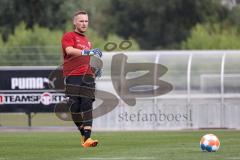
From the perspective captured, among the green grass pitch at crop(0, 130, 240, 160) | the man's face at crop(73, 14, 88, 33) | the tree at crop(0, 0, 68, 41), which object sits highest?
the man's face at crop(73, 14, 88, 33)

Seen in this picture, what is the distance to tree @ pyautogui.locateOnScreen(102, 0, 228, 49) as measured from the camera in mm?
84625

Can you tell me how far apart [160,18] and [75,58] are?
71.7 m

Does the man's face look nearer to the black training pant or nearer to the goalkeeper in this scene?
the goalkeeper

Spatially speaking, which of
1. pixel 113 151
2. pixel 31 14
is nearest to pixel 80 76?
pixel 113 151

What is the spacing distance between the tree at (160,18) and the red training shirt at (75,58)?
69.3 m

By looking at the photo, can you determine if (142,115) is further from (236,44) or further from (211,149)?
(236,44)

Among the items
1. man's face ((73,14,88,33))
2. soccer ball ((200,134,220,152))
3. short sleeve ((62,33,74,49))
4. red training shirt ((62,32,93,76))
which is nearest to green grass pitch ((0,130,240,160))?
soccer ball ((200,134,220,152))

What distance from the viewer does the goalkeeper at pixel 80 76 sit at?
13891 millimetres

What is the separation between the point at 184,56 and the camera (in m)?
28.5

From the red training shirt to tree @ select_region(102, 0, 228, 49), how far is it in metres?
69.3

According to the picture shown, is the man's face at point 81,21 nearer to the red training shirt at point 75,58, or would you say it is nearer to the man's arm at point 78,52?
the red training shirt at point 75,58

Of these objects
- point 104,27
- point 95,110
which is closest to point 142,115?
point 95,110

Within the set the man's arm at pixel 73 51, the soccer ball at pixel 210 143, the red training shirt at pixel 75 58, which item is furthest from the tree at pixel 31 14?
the soccer ball at pixel 210 143

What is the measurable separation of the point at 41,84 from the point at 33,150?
17287 mm
